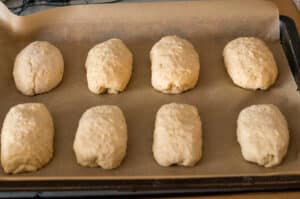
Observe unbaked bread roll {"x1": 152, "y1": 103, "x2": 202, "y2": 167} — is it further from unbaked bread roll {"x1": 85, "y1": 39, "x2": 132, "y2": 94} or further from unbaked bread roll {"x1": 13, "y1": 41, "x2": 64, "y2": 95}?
unbaked bread roll {"x1": 13, "y1": 41, "x2": 64, "y2": 95}

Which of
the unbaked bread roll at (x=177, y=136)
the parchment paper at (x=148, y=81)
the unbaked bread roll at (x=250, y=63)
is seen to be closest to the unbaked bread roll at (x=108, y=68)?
the parchment paper at (x=148, y=81)

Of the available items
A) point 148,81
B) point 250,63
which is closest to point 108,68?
point 148,81

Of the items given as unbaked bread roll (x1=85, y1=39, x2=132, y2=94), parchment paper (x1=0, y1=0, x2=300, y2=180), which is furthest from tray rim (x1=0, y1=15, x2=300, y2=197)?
unbaked bread roll (x1=85, y1=39, x2=132, y2=94)

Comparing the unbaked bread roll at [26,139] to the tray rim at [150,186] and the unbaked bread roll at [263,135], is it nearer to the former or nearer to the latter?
the tray rim at [150,186]

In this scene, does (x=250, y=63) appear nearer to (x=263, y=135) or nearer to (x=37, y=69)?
(x=263, y=135)

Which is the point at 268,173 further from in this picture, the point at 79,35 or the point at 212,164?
the point at 79,35

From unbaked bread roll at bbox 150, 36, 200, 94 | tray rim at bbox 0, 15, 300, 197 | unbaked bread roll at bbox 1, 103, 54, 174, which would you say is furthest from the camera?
unbaked bread roll at bbox 150, 36, 200, 94
